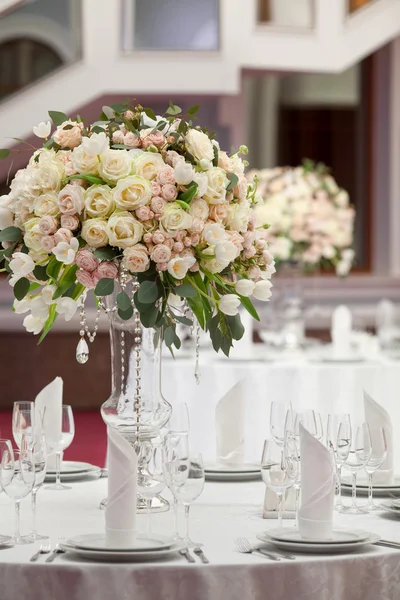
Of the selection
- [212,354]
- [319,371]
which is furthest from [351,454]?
[212,354]

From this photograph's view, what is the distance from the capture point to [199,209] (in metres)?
2.38

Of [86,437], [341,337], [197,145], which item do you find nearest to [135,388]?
[197,145]

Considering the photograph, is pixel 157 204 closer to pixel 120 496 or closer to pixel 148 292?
pixel 148 292

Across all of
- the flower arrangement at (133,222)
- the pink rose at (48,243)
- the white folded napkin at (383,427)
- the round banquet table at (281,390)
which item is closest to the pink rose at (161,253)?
the flower arrangement at (133,222)

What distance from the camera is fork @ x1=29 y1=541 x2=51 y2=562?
200cm

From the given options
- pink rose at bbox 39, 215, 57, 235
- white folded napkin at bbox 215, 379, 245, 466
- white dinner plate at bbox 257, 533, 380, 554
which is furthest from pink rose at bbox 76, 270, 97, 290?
white folded napkin at bbox 215, 379, 245, 466

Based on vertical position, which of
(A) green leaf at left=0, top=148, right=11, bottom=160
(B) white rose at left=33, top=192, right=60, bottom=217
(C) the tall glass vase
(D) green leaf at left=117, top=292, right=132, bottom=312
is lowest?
(C) the tall glass vase

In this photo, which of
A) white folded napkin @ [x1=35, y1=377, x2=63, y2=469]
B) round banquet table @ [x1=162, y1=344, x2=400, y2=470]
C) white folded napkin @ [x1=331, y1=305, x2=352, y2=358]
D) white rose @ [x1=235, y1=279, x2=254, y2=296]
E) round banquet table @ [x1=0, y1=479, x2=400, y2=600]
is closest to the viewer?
round banquet table @ [x1=0, y1=479, x2=400, y2=600]

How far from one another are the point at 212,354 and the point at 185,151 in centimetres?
321

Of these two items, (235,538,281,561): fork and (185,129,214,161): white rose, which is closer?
(235,538,281,561): fork

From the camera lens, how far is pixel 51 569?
1961mm

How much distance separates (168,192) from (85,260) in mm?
220

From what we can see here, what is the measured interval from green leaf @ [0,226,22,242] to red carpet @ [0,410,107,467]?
3814 mm

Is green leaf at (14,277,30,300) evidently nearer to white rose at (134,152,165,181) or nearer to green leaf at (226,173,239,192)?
white rose at (134,152,165,181)
